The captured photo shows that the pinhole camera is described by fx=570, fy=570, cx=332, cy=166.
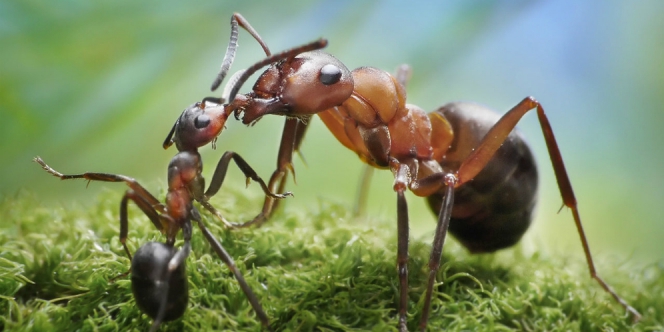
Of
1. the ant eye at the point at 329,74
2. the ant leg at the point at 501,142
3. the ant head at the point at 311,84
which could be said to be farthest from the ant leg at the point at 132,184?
the ant leg at the point at 501,142

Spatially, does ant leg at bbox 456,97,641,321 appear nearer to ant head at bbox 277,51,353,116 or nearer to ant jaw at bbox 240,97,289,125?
ant head at bbox 277,51,353,116

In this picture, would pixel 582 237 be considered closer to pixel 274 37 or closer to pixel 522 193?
pixel 522 193

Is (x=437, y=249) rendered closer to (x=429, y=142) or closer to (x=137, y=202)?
(x=429, y=142)

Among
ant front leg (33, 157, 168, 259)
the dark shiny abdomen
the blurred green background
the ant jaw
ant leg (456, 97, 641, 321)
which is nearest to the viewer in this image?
ant front leg (33, 157, 168, 259)

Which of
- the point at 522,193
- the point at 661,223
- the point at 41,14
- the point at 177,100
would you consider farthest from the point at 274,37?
the point at 661,223

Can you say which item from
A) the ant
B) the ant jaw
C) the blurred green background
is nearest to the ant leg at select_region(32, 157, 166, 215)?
the ant
